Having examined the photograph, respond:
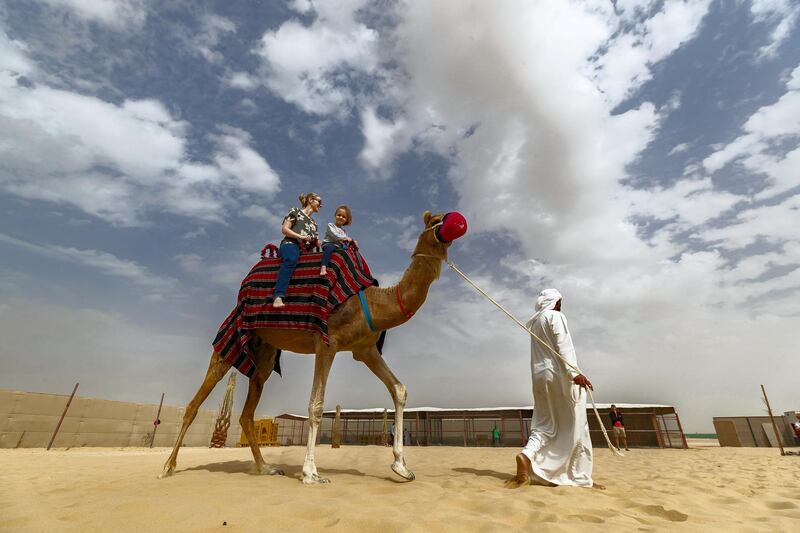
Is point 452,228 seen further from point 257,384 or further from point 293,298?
point 257,384

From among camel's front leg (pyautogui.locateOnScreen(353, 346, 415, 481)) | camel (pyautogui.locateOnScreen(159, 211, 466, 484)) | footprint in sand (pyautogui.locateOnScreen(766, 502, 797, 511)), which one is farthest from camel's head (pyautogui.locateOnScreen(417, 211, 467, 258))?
footprint in sand (pyautogui.locateOnScreen(766, 502, 797, 511))

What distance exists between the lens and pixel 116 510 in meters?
2.97

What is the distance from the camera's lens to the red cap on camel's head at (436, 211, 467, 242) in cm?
470

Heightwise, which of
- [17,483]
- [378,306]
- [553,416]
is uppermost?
[378,306]

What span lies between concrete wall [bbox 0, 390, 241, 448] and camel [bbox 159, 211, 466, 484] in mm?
17705

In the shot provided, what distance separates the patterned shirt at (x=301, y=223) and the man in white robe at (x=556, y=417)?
364cm

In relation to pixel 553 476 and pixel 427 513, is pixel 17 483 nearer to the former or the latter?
pixel 427 513

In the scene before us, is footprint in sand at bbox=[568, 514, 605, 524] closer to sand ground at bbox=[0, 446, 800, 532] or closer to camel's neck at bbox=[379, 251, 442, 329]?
sand ground at bbox=[0, 446, 800, 532]

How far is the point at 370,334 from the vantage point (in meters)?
5.09

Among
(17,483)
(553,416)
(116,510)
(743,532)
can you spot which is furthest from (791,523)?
(17,483)

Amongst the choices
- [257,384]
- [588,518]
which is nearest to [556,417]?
[588,518]

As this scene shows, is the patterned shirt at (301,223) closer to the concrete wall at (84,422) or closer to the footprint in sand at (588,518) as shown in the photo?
the footprint in sand at (588,518)

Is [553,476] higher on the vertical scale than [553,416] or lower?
lower

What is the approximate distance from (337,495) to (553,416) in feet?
10.1
